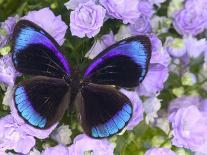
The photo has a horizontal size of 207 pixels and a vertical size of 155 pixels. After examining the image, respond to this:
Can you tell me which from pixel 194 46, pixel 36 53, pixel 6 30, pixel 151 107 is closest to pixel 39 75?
pixel 36 53

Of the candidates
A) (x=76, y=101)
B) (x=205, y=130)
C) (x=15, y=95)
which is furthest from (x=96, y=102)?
(x=205, y=130)

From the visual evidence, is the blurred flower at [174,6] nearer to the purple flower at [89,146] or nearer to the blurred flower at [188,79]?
the blurred flower at [188,79]

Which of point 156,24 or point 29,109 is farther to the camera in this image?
point 156,24

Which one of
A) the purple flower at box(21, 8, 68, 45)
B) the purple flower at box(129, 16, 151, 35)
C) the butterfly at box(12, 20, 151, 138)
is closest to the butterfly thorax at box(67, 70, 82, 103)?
the butterfly at box(12, 20, 151, 138)

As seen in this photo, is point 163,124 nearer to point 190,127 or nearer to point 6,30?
point 190,127

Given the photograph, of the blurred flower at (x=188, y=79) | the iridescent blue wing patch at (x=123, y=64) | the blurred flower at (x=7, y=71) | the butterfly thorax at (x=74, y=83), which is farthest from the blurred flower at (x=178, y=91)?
the blurred flower at (x=7, y=71)

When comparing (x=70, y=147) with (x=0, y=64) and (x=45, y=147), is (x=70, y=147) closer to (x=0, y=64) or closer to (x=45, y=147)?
(x=45, y=147)
